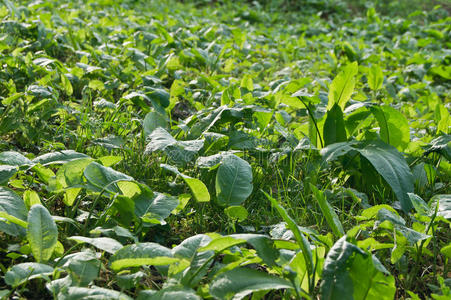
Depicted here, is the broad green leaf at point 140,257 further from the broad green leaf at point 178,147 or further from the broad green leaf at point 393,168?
the broad green leaf at point 393,168

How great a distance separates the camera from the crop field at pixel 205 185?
1.29 metres

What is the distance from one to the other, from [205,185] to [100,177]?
0.45m

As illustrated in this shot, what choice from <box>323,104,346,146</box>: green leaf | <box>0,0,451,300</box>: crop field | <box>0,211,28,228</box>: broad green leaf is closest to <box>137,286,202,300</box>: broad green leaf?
<box>0,0,451,300</box>: crop field

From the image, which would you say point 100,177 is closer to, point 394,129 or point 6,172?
point 6,172

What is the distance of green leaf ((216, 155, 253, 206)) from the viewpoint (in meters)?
1.74

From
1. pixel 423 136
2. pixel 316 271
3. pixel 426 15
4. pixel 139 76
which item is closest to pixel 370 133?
pixel 423 136

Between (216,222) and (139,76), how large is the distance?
1.37m

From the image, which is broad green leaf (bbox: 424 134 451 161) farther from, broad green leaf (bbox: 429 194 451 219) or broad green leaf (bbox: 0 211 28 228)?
broad green leaf (bbox: 0 211 28 228)

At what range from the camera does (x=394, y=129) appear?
7.17ft

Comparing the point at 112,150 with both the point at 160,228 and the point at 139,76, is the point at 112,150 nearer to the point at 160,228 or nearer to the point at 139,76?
the point at 160,228

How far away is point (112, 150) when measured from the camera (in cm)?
207

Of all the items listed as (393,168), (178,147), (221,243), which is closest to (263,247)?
(221,243)

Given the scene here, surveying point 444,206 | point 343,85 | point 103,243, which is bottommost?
point 444,206

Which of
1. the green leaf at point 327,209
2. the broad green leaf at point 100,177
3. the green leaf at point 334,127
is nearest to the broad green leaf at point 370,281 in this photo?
the green leaf at point 327,209
